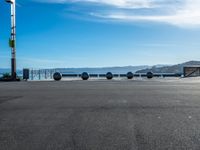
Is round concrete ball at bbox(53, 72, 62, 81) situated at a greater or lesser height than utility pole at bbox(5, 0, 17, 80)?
lesser

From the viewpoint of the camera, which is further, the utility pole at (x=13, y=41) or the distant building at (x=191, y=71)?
the distant building at (x=191, y=71)

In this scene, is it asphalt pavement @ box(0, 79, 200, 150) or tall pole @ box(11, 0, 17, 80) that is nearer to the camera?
asphalt pavement @ box(0, 79, 200, 150)

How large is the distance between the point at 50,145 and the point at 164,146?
196 centimetres

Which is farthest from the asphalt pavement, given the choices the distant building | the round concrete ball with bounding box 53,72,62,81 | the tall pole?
the distant building

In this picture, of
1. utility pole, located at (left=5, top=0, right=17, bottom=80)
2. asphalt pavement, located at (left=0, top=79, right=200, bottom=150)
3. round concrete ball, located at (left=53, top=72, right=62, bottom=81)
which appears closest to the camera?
asphalt pavement, located at (left=0, top=79, right=200, bottom=150)

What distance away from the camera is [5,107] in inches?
486

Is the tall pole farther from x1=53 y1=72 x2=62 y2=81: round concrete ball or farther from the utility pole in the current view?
x1=53 y1=72 x2=62 y2=81: round concrete ball

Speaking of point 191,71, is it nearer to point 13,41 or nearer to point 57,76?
point 57,76

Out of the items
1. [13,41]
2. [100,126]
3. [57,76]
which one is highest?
[13,41]

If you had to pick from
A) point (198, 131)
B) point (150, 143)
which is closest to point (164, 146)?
point (150, 143)

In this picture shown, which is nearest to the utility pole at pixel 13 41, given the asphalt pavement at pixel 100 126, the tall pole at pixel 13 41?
the tall pole at pixel 13 41

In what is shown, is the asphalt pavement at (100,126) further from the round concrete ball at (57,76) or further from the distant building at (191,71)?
the distant building at (191,71)

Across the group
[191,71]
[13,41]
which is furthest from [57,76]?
[191,71]

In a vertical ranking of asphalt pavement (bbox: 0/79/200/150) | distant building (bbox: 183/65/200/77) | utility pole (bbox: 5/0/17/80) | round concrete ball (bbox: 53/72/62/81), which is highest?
utility pole (bbox: 5/0/17/80)
